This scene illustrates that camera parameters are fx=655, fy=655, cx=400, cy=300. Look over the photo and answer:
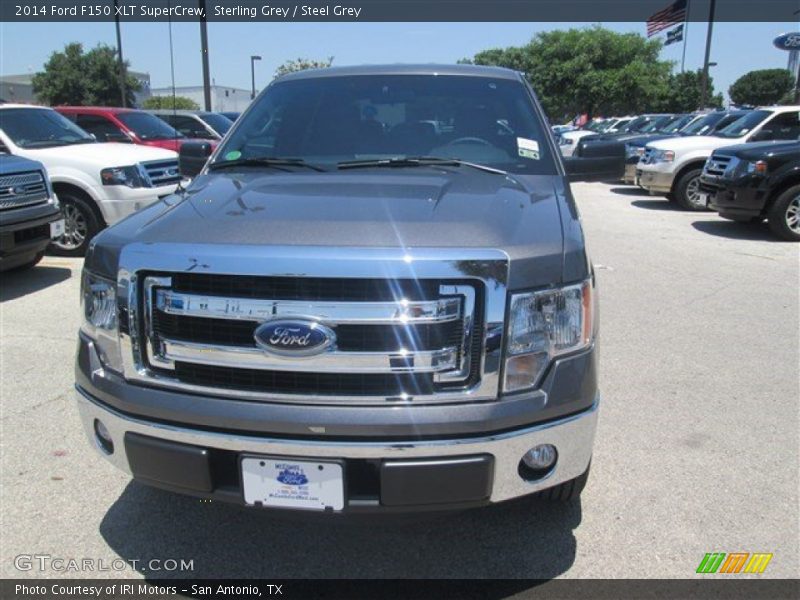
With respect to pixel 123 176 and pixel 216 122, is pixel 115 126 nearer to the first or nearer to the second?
pixel 123 176

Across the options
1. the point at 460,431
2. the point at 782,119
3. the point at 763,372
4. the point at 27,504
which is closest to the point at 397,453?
the point at 460,431

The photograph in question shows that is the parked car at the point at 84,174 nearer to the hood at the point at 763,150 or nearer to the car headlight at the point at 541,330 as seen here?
the car headlight at the point at 541,330

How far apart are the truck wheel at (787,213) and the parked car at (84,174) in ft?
26.4

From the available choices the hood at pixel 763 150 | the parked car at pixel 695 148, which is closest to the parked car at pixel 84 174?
the hood at pixel 763 150

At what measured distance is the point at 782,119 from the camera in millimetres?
11742

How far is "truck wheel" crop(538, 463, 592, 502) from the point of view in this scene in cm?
260

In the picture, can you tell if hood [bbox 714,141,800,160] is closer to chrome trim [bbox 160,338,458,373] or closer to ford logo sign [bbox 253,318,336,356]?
chrome trim [bbox 160,338,458,373]

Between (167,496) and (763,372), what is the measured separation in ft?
12.5

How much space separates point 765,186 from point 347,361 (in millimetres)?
8914

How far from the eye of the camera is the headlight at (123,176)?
7812 mm

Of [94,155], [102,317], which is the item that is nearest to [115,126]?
[94,155]

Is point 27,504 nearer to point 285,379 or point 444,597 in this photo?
point 285,379

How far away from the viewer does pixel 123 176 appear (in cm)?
793

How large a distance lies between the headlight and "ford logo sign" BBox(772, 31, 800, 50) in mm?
26142
